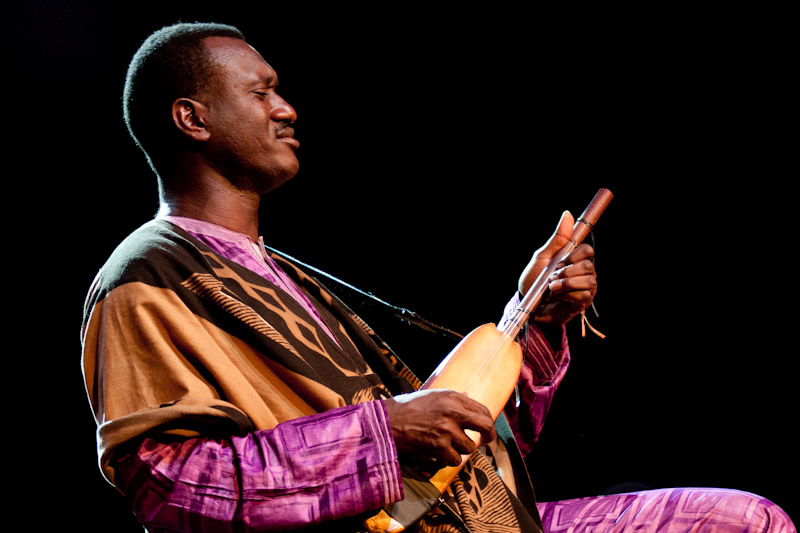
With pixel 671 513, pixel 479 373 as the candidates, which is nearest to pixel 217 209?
pixel 479 373

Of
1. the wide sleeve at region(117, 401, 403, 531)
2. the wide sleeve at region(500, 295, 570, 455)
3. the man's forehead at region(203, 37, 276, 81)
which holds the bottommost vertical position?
the wide sleeve at region(117, 401, 403, 531)

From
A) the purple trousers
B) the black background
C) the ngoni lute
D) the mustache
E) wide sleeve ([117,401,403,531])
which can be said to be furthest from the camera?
the black background

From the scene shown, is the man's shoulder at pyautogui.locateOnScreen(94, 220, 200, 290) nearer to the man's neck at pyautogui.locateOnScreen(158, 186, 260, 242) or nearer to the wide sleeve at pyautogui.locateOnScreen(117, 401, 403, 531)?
the man's neck at pyautogui.locateOnScreen(158, 186, 260, 242)

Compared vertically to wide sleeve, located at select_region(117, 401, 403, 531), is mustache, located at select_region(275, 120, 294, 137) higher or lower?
higher

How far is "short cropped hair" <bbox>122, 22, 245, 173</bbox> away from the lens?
180cm

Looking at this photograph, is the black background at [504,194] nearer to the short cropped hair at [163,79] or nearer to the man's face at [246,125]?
the short cropped hair at [163,79]

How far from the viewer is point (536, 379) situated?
1908mm

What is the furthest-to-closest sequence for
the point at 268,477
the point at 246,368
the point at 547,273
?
the point at 547,273 → the point at 246,368 → the point at 268,477

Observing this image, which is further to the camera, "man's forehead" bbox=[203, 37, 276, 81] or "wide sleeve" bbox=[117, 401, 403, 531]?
"man's forehead" bbox=[203, 37, 276, 81]

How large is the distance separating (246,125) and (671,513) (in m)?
1.31

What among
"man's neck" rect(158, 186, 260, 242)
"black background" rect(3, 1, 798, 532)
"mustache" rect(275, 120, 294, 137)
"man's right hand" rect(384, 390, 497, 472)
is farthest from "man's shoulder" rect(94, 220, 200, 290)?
"black background" rect(3, 1, 798, 532)

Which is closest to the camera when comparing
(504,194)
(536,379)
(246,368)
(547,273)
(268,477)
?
(268,477)

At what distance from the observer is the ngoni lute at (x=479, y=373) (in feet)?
4.33

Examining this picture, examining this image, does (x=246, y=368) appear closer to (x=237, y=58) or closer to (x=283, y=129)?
(x=283, y=129)
